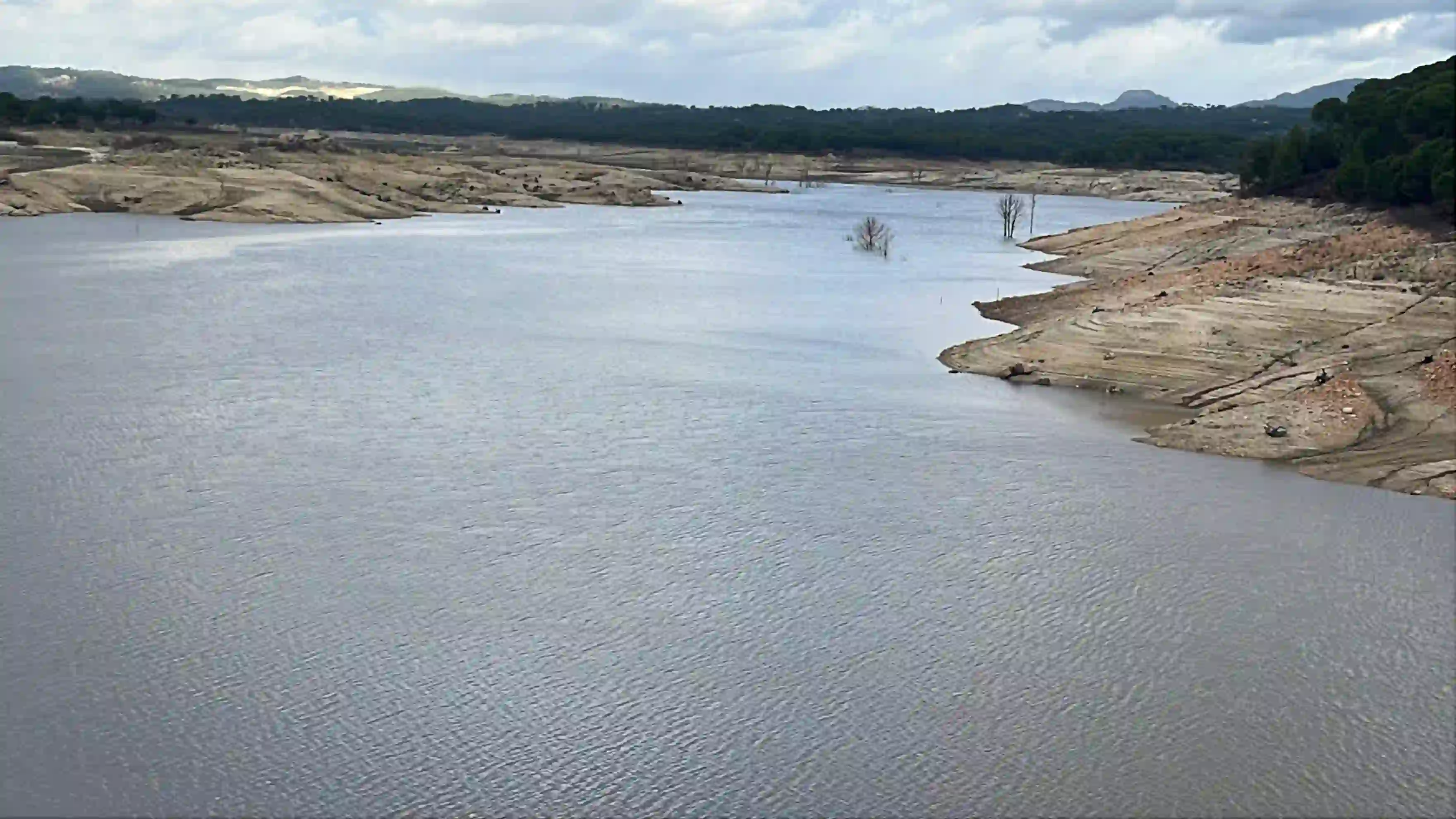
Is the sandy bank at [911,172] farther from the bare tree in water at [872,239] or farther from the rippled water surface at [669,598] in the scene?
the rippled water surface at [669,598]

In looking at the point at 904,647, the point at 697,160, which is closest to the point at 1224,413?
the point at 904,647

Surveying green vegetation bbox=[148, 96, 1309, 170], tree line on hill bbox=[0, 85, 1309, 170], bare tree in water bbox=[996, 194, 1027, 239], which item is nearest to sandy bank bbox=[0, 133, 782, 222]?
tree line on hill bbox=[0, 85, 1309, 170]

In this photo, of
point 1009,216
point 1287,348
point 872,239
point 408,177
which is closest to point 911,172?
point 408,177

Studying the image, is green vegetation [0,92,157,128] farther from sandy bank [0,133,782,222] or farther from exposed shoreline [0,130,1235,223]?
sandy bank [0,133,782,222]

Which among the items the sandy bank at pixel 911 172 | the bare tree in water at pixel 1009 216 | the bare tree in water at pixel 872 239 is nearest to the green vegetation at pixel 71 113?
the sandy bank at pixel 911 172

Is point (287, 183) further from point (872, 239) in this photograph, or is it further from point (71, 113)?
point (71, 113)
